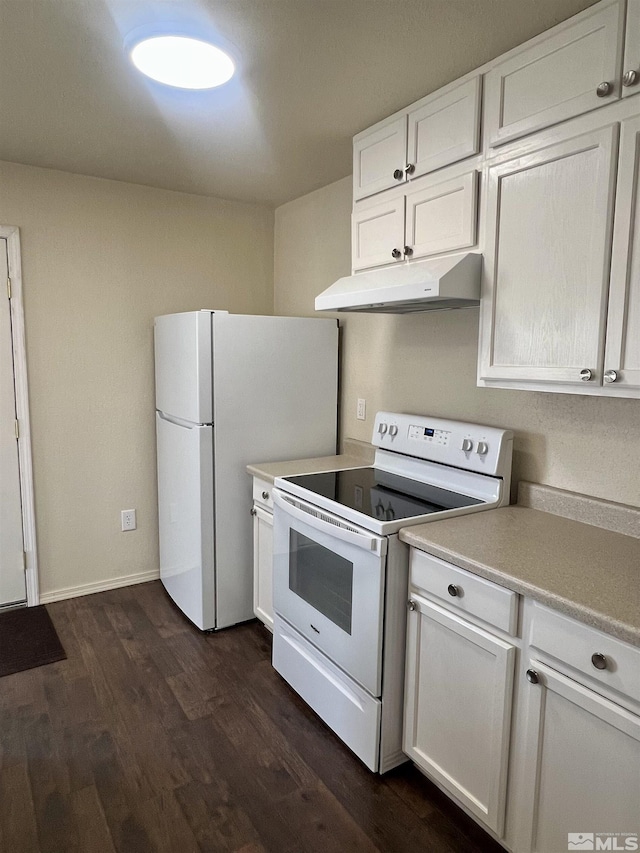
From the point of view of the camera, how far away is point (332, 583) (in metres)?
2.05

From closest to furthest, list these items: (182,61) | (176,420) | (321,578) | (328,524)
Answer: (182,61), (328,524), (321,578), (176,420)

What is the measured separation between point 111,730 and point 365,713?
3.18 feet

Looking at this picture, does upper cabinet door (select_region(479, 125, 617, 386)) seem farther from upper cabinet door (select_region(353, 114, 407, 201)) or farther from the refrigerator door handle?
the refrigerator door handle

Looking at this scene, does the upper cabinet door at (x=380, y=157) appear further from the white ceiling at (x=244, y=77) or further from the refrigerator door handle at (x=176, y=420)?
the refrigerator door handle at (x=176, y=420)

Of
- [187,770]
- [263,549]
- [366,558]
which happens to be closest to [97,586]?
[263,549]

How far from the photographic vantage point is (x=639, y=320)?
143cm

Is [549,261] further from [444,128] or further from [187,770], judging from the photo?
[187,770]

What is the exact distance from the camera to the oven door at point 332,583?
5.98ft

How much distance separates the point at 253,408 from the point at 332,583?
3.45 feet

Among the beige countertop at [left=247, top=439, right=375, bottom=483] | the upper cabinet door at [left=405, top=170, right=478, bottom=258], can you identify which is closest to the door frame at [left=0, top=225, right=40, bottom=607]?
the beige countertop at [left=247, top=439, right=375, bottom=483]

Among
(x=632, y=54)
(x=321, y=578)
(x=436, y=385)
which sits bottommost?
(x=321, y=578)

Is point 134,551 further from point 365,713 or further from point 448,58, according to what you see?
point 448,58

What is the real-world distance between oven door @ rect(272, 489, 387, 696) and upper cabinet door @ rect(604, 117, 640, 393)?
84 centimetres

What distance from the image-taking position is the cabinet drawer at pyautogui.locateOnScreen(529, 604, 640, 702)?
1200 millimetres
